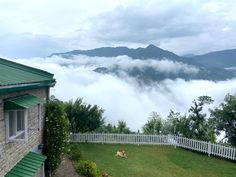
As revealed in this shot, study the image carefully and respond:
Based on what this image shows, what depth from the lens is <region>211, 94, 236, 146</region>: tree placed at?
25.5 m

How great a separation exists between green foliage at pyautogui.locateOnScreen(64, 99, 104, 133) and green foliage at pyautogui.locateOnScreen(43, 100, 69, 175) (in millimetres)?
10069

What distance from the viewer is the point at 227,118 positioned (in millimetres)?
25750

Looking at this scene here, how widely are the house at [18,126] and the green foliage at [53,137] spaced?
3.07ft

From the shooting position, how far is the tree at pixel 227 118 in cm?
2547

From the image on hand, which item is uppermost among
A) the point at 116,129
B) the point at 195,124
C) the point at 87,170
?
the point at 195,124

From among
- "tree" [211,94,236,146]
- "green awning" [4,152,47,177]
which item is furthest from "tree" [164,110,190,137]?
"green awning" [4,152,47,177]

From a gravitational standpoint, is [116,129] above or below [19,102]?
below

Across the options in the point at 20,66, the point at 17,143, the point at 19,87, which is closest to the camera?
the point at 19,87

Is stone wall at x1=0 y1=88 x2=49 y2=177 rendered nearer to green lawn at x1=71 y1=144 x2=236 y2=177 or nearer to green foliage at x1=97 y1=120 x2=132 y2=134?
green lawn at x1=71 y1=144 x2=236 y2=177

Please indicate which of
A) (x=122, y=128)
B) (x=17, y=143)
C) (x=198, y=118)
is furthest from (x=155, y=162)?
(x=17, y=143)

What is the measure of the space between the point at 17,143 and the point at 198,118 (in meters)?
18.1

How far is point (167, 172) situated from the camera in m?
20.1

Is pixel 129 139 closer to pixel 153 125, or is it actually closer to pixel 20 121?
pixel 153 125

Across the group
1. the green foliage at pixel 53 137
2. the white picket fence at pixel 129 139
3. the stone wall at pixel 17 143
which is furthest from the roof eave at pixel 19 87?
the white picket fence at pixel 129 139
